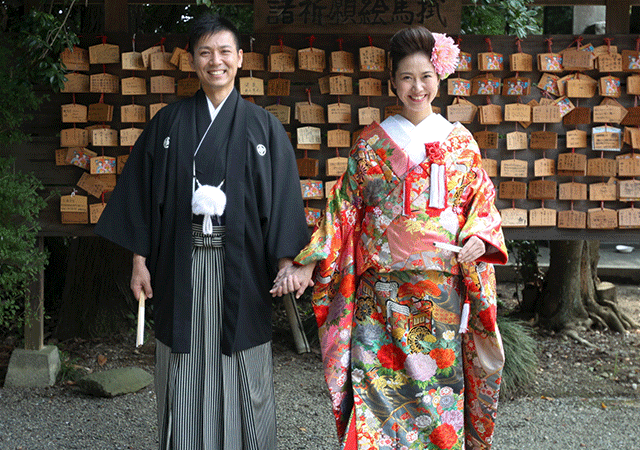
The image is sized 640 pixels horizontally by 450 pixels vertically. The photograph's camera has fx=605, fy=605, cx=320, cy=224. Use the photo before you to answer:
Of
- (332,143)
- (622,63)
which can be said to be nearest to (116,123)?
(332,143)

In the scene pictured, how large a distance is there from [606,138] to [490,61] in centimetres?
94

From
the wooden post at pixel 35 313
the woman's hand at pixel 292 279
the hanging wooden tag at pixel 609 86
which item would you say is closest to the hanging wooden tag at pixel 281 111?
the woman's hand at pixel 292 279

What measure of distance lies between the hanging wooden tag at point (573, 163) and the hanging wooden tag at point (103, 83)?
10.0 feet

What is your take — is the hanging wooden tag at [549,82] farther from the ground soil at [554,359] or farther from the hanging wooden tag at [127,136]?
the hanging wooden tag at [127,136]

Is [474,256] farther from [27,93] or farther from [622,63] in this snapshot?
[27,93]

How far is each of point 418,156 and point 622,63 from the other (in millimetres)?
2272

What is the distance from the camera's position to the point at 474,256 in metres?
2.51

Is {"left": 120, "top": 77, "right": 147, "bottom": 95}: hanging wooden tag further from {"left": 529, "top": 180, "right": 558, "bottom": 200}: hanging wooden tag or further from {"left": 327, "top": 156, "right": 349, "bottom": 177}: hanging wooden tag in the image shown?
{"left": 529, "top": 180, "right": 558, "bottom": 200}: hanging wooden tag

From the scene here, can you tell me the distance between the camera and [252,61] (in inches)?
158

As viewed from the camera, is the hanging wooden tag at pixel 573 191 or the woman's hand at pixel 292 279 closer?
the woman's hand at pixel 292 279

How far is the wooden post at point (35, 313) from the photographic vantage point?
4270mm

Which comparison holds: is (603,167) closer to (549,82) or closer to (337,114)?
(549,82)

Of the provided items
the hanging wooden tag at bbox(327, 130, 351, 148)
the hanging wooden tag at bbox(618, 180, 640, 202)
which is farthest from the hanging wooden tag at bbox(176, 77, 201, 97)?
the hanging wooden tag at bbox(618, 180, 640, 202)

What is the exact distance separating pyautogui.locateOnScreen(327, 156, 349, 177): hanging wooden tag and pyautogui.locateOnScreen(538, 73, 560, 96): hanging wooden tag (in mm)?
1414
